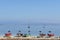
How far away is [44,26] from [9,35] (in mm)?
8312

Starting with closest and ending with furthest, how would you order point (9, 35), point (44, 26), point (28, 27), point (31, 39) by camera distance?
point (31, 39) → point (9, 35) → point (28, 27) → point (44, 26)

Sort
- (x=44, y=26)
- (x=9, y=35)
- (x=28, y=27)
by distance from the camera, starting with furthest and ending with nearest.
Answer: (x=44, y=26), (x=28, y=27), (x=9, y=35)

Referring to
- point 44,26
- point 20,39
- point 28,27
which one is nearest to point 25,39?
point 20,39

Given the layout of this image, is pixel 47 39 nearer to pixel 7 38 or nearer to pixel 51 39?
pixel 51 39

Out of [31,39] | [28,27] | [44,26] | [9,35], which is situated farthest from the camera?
[44,26]

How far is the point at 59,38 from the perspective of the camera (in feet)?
60.8

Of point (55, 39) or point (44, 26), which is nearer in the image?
point (55, 39)

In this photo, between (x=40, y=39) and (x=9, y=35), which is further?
(x=9, y=35)

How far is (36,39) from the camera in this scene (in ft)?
59.5

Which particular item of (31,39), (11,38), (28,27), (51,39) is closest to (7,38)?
(11,38)

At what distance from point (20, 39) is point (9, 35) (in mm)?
1596

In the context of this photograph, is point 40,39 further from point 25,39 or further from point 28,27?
point 28,27

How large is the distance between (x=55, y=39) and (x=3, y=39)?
307 centimetres

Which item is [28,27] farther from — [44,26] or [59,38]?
[59,38]
